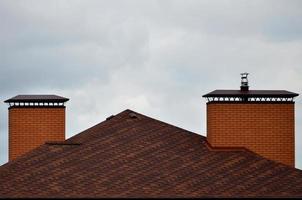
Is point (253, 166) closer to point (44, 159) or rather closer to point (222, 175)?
point (222, 175)

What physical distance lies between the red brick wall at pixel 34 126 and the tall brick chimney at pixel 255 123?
6.44m

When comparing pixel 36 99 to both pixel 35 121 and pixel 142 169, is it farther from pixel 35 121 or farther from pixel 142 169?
pixel 142 169

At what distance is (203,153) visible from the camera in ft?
128

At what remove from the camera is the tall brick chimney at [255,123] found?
39.9m

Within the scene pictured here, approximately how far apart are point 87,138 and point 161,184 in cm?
592

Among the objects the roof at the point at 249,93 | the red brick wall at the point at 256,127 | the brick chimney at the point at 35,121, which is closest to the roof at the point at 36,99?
the brick chimney at the point at 35,121

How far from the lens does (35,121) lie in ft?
139

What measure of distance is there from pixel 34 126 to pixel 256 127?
937cm

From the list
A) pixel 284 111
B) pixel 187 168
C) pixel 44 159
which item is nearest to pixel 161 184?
pixel 187 168

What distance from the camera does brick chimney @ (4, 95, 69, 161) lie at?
1665 inches

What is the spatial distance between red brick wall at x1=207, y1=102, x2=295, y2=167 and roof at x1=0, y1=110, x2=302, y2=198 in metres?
0.63

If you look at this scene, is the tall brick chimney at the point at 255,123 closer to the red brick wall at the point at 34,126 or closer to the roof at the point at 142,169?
the roof at the point at 142,169

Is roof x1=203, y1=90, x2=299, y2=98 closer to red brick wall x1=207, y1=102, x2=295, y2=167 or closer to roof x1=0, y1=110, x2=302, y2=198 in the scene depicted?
red brick wall x1=207, y1=102, x2=295, y2=167

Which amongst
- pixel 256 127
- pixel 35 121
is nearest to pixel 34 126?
pixel 35 121
